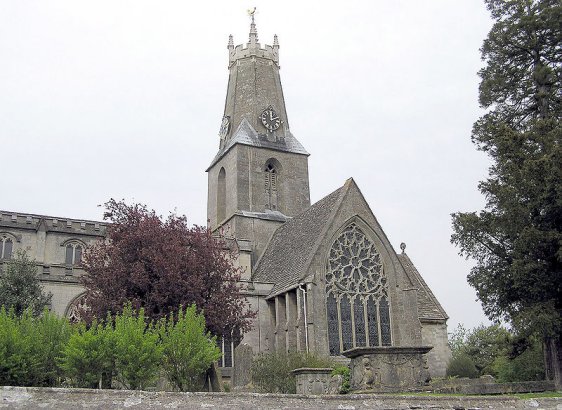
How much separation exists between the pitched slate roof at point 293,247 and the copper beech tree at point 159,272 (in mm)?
8342

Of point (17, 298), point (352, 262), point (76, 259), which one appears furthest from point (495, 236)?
point (76, 259)

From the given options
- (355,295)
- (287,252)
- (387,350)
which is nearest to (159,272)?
(387,350)

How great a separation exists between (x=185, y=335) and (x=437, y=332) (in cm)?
2353

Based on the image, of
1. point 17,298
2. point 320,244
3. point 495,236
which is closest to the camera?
point 495,236

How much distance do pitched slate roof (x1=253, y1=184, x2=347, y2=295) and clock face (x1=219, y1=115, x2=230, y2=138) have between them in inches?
365

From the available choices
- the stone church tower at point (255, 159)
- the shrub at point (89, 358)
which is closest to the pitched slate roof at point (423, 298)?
the stone church tower at point (255, 159)

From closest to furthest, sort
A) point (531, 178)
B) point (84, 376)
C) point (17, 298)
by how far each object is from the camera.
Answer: point (84, 376) < point (531, 178) < point (17, 298)

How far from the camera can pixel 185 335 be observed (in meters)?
19.1

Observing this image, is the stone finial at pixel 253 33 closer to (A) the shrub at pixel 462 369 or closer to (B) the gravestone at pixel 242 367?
(A) the shrub at pixel 462 369

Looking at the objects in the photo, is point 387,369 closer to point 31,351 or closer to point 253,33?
point 31,351

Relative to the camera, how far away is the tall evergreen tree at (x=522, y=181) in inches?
936

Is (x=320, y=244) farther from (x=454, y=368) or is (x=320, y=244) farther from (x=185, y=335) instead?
(x=185, y=335)

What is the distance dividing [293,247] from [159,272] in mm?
14679

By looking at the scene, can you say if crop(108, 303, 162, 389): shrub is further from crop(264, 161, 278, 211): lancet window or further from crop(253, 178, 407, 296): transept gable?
crop(264, 161, 278, 211): lancet window
